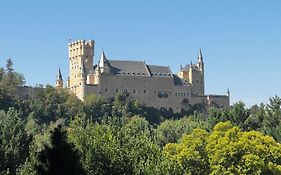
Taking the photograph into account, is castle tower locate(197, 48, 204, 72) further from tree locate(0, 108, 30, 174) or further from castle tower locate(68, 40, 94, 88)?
tree locate(0, 108, 30, 174)

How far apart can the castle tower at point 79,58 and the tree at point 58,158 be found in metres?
124

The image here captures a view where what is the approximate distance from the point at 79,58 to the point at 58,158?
130641 millimetres

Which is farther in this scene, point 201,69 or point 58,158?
point 201,69

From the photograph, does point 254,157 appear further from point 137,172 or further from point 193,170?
point 137,172

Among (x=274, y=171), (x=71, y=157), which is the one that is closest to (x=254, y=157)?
(x=274, y=171)

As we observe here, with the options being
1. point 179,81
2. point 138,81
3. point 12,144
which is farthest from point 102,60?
point 12,144

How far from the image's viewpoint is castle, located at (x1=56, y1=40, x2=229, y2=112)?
14500cm

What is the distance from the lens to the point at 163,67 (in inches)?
6171

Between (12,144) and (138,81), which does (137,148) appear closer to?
(12,144)

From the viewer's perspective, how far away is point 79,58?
15525 centimetres

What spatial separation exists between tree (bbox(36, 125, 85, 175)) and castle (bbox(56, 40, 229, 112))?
113561 mm

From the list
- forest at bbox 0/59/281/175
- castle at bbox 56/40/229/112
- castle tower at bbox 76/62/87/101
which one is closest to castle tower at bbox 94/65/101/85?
castle at bbox 56/40/229/112

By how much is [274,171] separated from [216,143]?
5.55m

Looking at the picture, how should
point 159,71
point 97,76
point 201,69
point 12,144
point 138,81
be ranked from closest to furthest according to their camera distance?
point 12,144
point 97,76
point 138,81
point 159,71
point 201,69
